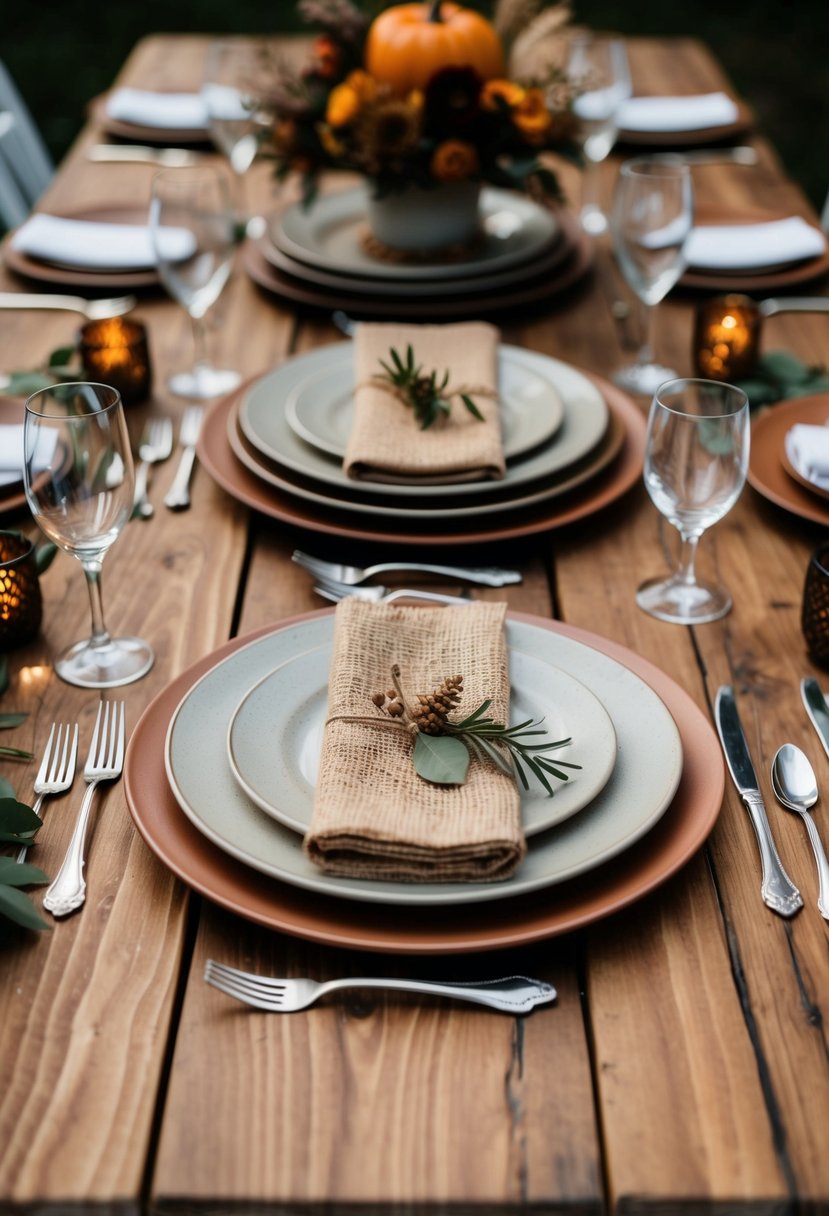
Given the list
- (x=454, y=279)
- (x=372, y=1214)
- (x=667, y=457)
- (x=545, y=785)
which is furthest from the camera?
(x=454, y=279)

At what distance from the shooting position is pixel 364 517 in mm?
1222

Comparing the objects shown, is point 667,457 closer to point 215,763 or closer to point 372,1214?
point 215,763

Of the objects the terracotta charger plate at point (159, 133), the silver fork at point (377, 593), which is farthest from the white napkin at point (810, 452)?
the terracotta charger plate at point (159, 133)

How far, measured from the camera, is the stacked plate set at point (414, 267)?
170cm

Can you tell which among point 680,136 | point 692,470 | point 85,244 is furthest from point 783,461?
point 680,136

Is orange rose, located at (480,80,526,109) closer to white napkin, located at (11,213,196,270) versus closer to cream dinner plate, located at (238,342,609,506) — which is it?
cream dinner plate, located at (238,342,609,506)

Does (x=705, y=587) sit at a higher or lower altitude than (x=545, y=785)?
lower

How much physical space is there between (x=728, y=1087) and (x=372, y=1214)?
0.68 feet

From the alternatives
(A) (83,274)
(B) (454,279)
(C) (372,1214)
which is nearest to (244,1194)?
(C) (372,1214)

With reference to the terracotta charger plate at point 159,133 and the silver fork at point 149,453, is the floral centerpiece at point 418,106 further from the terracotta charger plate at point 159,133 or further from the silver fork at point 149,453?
the terracotta charger plate at point 159,133

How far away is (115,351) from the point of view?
57.5 inches

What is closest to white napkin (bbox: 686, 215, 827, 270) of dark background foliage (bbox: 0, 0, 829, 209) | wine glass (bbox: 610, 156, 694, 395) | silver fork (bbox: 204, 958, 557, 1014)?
wine glass (bbox: 610, 156, 694, 395)

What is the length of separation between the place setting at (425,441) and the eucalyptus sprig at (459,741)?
34 cm

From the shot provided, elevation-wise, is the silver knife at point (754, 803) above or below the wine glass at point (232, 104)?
below
